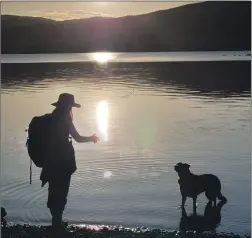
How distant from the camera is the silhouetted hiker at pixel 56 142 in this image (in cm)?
505

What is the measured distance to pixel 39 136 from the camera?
5039 millimetres

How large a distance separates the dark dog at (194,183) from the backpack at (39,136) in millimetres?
1845

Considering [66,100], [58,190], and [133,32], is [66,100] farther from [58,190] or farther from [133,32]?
[133,32]

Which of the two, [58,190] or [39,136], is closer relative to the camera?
[39,136]

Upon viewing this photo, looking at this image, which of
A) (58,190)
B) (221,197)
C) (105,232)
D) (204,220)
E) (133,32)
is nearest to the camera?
(58,190)

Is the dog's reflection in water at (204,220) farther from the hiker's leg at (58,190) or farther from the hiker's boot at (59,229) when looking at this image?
the hiker's leg at (58,190)

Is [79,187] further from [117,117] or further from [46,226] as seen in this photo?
[117,117]

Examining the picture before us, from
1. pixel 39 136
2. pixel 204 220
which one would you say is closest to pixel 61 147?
pixel 39 136

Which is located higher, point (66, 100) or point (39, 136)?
point (66, 100)

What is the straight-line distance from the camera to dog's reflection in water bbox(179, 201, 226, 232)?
236 inches

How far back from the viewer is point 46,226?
583cm

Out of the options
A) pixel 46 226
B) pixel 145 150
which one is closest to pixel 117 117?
pixel 145 150

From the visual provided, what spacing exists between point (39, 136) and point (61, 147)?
25cm

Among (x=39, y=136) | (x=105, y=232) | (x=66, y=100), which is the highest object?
(x=66, y=100)
